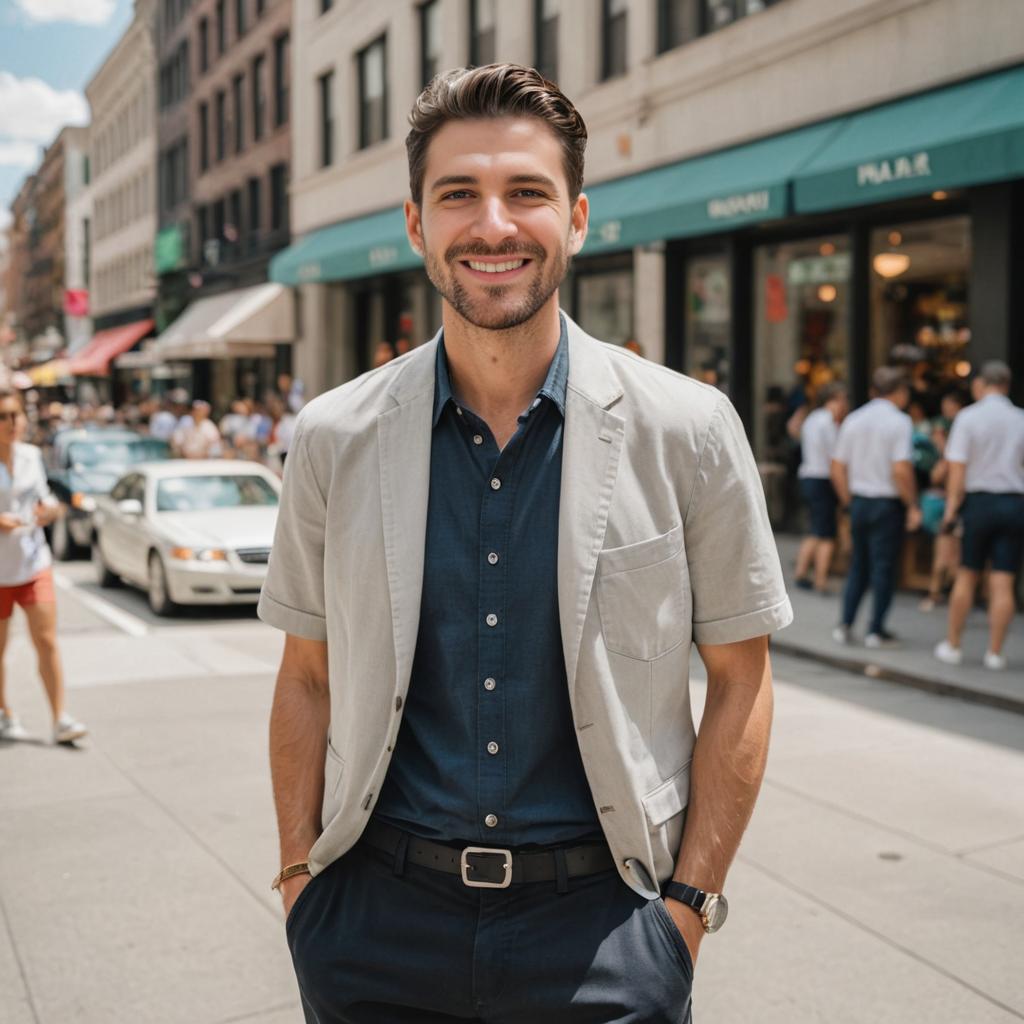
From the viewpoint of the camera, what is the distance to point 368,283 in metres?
27.5

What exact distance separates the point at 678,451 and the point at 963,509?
7.91 meters

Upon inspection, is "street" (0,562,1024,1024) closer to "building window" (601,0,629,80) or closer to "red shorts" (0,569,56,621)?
"red shorts" (0,569,56,621)

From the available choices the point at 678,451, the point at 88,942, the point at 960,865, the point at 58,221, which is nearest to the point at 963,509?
the point at 960,865

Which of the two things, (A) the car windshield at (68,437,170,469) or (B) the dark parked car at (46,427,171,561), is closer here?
(B) the dark parked car at (46,427,171,561)

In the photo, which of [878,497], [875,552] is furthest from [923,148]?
[875,552]

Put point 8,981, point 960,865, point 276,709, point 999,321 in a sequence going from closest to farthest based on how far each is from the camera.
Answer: point 276,709, point 8,981, point 960,865, point 999,321

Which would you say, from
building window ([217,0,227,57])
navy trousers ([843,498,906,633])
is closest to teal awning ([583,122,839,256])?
navy trousers ([843,498,906,633])

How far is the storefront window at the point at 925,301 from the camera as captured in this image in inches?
508

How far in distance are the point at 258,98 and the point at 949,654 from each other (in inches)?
1144

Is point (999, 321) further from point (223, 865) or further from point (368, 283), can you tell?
point (368, 283)

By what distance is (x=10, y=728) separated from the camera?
7492 millimetres

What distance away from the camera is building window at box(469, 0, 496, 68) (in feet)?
70.6

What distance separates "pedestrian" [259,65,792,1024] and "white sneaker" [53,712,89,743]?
5425 millimetres

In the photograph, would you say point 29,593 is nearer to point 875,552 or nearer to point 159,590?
point 159,590
